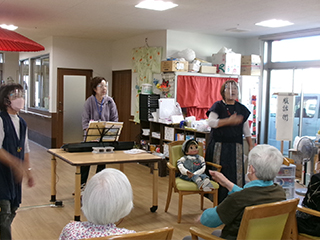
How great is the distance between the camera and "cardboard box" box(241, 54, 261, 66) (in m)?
7.39

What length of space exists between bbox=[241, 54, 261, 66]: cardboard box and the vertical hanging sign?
1427mm

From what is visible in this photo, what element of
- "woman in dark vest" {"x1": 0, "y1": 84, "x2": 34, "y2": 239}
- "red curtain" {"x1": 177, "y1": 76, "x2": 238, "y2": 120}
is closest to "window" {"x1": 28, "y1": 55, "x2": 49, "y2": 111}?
"red curtain" {"x1": 177, "y1": 76, "x2": 238, "y2": 120}

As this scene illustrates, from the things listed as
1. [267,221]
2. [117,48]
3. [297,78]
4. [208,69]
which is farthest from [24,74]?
[267,221]

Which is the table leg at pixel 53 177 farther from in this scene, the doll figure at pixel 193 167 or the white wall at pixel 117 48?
the white wall at pixel 117 48

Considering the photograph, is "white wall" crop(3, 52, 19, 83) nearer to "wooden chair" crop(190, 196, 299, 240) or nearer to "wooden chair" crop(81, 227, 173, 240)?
"wooden chair" crop(190, 196, 299, 240)

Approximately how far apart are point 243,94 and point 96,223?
20.8 feet

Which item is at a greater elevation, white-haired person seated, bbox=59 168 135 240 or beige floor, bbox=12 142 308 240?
white-haired person seated, bbox=59 168 135 240

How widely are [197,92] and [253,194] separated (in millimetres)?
5105

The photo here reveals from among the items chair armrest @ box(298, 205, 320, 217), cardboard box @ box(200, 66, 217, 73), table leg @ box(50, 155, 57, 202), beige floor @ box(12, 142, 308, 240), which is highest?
cardboard box @ box(200, 66, 217, 73)

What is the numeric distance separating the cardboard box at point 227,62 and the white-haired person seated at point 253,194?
16.7 ft

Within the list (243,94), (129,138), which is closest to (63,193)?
(129,138)

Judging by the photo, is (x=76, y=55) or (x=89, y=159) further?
(x=76, y=55)

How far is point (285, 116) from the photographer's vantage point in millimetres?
6207

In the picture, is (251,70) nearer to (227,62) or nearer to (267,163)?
(227,62)
